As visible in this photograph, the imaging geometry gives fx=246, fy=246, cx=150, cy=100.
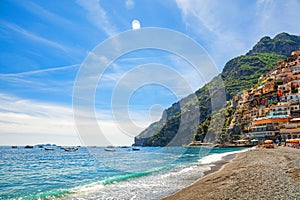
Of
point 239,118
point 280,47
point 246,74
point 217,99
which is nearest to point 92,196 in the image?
point 239,118

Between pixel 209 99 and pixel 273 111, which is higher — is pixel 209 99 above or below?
above

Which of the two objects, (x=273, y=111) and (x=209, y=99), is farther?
(x=209, y=99)

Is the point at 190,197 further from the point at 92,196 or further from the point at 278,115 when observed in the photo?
the point at 278,115

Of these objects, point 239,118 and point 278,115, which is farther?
point 239,118

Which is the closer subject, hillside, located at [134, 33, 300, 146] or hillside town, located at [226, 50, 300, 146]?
hillside town, located at [226, 50, 300, 146]

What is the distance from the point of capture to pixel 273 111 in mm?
74000

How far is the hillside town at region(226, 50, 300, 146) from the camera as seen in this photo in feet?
221

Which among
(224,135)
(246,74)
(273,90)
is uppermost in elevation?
(246,74)

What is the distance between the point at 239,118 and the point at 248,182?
8220 centimetres

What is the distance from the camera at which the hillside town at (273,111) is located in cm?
6750

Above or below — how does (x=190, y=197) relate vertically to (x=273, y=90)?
below

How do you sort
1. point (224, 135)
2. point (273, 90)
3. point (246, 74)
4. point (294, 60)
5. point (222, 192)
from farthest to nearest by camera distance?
point (246, 74) → point (294, 60) → point (224, 135) → point (273, 90) → point (222, 192)

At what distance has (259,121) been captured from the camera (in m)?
72.9

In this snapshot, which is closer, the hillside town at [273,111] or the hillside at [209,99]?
the hillside town at [273,111]
